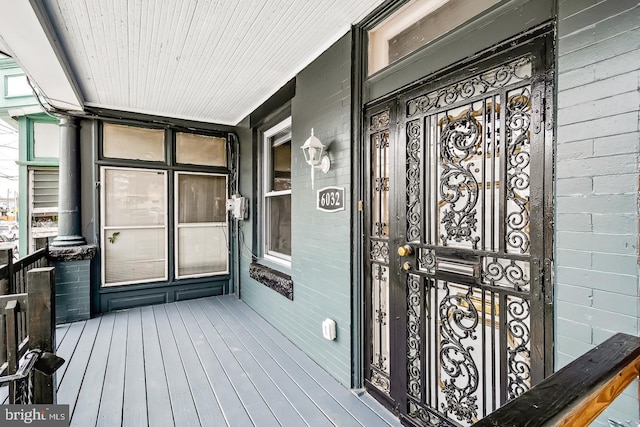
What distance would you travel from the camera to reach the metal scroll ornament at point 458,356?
1.59 metres

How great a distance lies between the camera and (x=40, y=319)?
1.30 meters

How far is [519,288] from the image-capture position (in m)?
1.38

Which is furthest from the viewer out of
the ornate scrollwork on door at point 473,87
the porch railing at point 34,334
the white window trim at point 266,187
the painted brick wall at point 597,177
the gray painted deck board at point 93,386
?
the white window trim at point 266,187

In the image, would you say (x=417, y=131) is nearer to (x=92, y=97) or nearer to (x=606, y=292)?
(x=606, y=292)

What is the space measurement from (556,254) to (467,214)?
0.44 metres

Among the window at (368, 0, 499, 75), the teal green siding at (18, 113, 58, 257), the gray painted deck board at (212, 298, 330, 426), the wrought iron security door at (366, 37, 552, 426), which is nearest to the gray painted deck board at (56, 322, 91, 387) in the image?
the gray painted deck board at (212, 298, 330, 426)

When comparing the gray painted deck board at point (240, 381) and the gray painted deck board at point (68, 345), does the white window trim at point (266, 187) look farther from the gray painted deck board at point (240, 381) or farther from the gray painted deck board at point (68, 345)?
the gray painted deck board at point (68, 345)

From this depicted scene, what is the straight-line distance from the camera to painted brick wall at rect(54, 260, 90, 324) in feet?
12.2

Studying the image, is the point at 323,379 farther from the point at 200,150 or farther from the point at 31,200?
the point at 31,200

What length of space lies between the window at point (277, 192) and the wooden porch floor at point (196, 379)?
92 centimetres

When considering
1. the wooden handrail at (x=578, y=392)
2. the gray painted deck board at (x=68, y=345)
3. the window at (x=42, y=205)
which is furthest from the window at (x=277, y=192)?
the window at (x=42, y=205)

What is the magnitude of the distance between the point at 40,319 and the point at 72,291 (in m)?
3.10

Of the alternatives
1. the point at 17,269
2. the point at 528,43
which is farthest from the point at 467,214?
the point at 17,269

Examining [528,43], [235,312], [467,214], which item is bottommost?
[235,312]
